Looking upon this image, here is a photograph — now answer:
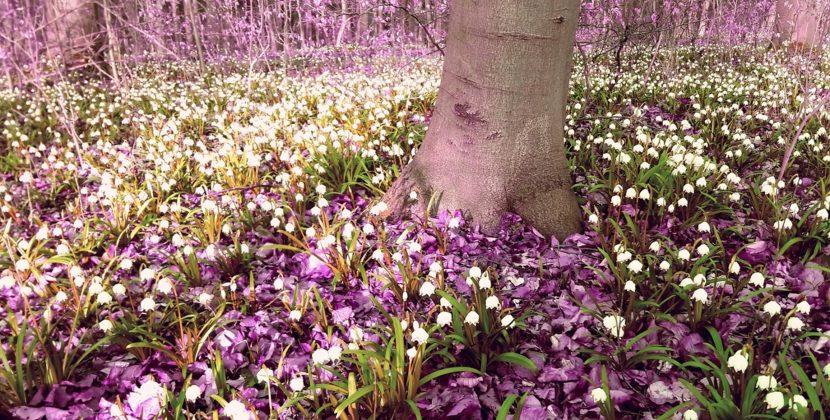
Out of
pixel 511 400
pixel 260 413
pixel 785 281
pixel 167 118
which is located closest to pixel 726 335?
pixel 785 281

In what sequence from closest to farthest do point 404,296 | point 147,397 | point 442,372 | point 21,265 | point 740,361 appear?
point 740,361 → point 442,372 → point 147,397 → point 404,296 → point 21,265

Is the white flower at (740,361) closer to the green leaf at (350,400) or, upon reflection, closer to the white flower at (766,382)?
the white flower at (766,382)

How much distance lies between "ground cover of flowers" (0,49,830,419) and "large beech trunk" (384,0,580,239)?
21 centimetres

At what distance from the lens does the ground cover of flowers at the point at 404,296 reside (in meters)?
1.91

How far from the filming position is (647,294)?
8.02ft

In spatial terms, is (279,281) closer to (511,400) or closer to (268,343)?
(268,343)

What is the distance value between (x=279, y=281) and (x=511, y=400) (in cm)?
131

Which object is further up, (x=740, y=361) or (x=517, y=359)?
(x=740, y=361)

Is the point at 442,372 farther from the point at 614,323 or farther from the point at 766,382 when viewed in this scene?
the point at 766,382

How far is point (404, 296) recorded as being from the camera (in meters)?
2.39

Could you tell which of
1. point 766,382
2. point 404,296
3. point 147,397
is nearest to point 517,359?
point 404,296

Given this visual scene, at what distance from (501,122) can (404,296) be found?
49.8 inches

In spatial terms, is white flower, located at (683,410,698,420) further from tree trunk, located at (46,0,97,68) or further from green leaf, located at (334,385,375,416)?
tree trunk, located at (46,0,97,68)

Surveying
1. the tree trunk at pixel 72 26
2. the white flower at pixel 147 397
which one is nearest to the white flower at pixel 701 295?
the white flower at pixel 147 397
